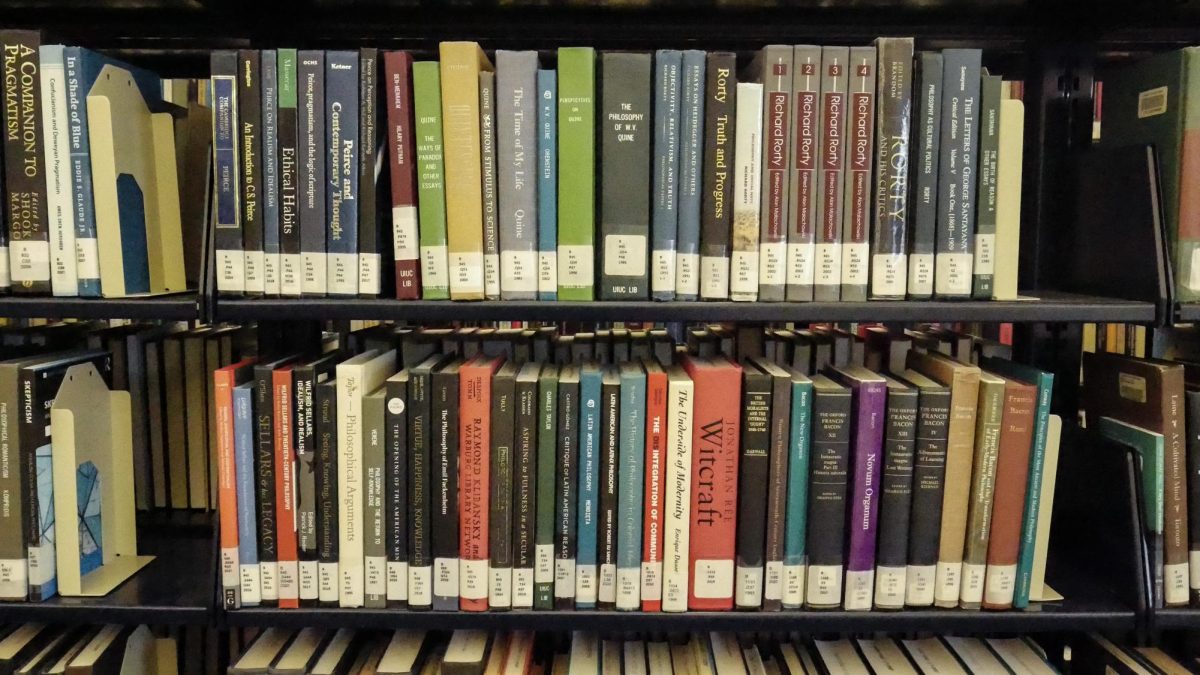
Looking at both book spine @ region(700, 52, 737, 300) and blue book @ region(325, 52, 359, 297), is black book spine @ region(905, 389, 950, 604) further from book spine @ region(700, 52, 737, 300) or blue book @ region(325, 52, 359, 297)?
blue book @ region(325, 52, 359, 297)

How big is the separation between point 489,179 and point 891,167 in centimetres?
53

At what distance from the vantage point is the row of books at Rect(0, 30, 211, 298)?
936mm

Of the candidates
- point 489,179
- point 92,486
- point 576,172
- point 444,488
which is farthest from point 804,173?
point 92,486

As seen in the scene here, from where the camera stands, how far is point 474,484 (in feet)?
3.16

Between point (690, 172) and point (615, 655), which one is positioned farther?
point (615, 655)

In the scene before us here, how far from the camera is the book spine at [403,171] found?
0.93m

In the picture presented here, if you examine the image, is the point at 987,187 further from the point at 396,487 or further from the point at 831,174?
the point at 396,487

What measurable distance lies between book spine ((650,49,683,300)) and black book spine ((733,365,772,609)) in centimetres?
17

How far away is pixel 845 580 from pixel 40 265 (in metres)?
1.18

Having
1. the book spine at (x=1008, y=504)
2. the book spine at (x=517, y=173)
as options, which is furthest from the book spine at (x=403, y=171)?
the book spine at (x=1008, y=504)

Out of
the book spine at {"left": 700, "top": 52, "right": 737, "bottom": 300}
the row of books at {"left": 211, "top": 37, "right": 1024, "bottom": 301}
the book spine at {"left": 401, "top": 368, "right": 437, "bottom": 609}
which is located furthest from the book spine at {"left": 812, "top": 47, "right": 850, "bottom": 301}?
the book spine at {"left": 401, "top": 368, "right": 437, "bottom": 609}

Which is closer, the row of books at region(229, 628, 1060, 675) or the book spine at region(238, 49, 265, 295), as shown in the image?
the book spine at region(238, 49, 265, 295)

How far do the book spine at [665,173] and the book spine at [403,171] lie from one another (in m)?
0.32

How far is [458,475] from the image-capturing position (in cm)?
96
